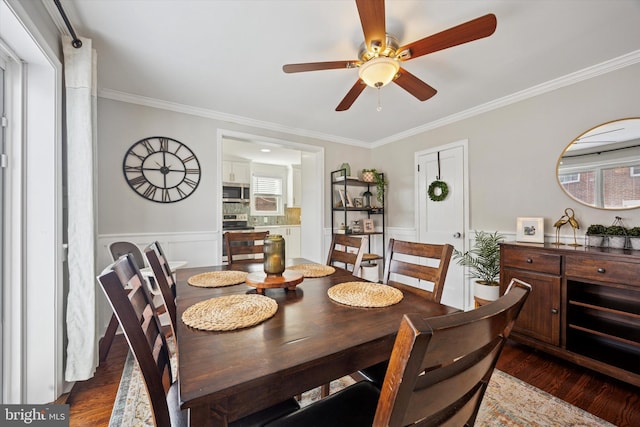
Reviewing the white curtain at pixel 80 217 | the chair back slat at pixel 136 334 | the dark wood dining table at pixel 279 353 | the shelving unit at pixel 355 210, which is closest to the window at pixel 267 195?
the shelving unit at pixel 355 210

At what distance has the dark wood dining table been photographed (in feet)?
2.06

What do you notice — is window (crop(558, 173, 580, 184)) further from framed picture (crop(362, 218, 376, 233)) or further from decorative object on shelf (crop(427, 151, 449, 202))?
framed picture (crop(362, 218, 376, 233))

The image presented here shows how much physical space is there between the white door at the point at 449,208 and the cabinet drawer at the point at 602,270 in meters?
1.27

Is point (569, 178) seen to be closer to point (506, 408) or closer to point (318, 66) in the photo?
point (506, 408)

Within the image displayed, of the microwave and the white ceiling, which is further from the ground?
the white ceiling

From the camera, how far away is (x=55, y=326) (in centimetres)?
166

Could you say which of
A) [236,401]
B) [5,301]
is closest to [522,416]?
[236,401]

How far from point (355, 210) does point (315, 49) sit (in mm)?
2564

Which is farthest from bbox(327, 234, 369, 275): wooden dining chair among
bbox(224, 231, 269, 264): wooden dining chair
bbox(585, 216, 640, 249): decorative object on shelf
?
bbox(585, 216, 640, 249): decorative object on shelf

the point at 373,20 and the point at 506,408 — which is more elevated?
the point at 373,20

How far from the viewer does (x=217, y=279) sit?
157cm

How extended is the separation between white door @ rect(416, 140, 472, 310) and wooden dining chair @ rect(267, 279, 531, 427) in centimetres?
290

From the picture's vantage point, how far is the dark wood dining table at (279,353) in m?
0.63

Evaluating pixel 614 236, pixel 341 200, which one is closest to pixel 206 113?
pixel 341 200
